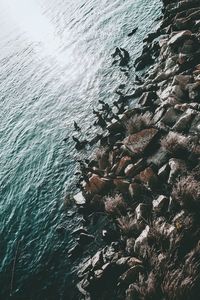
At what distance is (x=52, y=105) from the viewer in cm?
2095

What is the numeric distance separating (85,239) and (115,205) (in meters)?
1.30

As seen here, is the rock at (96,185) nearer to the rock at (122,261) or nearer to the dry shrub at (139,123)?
the dry shrub at (139,123)

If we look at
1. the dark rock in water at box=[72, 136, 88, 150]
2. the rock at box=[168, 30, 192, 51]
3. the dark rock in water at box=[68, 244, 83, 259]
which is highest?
the dark rock in water at box=[68, 244, 83, 259]

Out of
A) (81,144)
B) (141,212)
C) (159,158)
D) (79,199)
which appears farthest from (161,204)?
(81,144)

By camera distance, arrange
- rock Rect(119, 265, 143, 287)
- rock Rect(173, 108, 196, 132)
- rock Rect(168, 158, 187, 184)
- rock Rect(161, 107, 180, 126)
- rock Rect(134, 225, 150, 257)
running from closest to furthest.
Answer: rock Rect(119, 265, 143, 287) → rock Rect(134, 225, 150, 257) → rock Rect(168, 158, 187, 184) → rock Rect(173, 108, 196, 132) → rock Rect(161, 107, 180, 126)

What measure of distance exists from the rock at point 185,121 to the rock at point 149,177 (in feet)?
5.77

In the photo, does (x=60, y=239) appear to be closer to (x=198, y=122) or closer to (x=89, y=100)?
(x=198, y=122)

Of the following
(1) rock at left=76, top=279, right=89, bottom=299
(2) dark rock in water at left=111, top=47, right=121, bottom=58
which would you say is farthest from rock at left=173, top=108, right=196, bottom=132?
(2) dark rock in water at left=111, top=47, right=121, bottom=58

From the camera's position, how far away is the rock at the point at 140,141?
11.4 m

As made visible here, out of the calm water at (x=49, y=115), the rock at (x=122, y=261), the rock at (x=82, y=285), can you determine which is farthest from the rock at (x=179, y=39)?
the rock at (x=82, y=285)

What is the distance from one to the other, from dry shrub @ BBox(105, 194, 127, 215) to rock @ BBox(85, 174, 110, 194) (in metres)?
0.66

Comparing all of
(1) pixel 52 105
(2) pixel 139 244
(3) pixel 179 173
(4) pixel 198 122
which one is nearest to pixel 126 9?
(1) pixel 52 105

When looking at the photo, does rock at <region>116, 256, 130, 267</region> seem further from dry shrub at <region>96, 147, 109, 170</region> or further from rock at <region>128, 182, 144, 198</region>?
dry shrub at <region>96, 147, 109, 170</region>

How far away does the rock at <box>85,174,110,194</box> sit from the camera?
1110 centimetres
